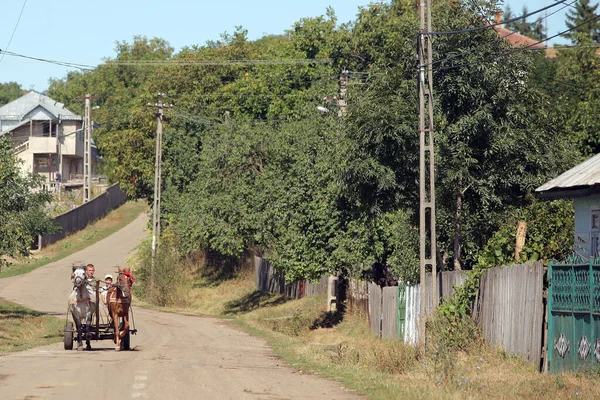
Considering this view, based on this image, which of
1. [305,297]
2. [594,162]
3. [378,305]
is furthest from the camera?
[305,297]

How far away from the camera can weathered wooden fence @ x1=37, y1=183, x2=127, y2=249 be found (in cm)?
6756

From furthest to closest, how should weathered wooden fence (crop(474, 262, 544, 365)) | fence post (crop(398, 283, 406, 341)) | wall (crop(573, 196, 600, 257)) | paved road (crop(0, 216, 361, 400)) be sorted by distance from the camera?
fence post (crop(398, 283, 406, 341))
wall (crop(573, 196, 600, 257))
weathered wooden fence (crop(474, 262, 544, 365))
paved road (crop(0, 216, 361, 400))

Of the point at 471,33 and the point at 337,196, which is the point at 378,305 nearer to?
the point at 337,196

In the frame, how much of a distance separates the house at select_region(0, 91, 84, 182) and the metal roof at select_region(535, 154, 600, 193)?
70335 millimetres

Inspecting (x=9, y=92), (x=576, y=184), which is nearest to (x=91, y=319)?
(x=576, y=184)

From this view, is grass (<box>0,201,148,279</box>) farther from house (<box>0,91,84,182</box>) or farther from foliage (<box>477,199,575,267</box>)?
foliage (<box>477,199,575,267</box>)

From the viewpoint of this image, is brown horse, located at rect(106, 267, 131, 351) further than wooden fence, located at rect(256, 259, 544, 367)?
Yes

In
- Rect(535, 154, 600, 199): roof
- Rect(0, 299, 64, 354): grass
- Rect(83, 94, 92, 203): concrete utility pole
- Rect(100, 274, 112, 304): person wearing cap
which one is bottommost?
Rect(0, 299, 64, 354): grass

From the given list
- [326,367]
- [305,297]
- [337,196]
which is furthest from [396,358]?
[305,297]

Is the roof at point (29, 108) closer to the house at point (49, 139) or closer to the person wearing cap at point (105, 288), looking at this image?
the house at point (49, 139)

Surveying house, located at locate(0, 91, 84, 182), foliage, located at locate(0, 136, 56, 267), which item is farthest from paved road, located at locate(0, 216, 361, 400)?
house, located at locate(0, 91, 84, 182)

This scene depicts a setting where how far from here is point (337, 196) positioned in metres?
33.4

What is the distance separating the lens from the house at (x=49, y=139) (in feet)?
287

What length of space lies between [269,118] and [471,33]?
145ft
